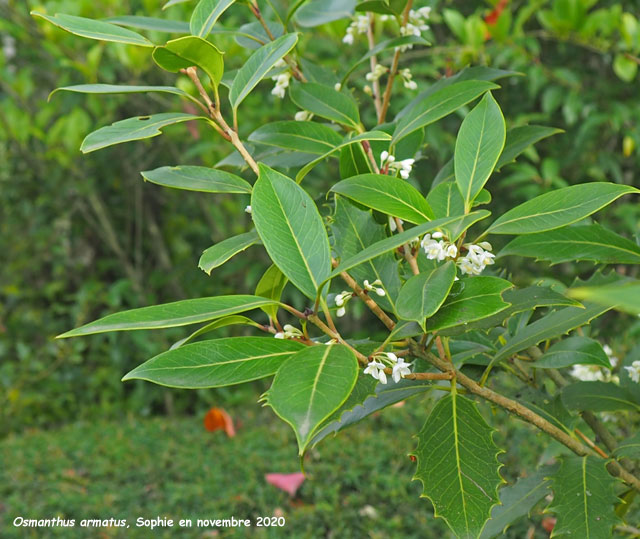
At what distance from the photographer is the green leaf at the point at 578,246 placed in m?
1.00

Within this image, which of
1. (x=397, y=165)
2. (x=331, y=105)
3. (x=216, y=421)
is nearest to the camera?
(x=397, y=165)

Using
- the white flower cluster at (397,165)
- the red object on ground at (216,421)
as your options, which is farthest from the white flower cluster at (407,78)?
the red object on ground at (216,421)

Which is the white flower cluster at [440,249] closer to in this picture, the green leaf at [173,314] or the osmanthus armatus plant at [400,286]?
the osmanthus armatus plant at [400,286]

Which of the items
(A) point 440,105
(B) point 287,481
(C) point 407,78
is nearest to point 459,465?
(A) point 440,105

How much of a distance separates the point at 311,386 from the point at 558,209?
15.1 inches

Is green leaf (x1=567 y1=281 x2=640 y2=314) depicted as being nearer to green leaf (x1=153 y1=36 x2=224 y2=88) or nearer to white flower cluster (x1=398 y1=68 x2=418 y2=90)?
green leaf (x1=153 y1=36 x2=224 y2=88)

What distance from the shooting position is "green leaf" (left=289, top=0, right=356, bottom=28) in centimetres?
143

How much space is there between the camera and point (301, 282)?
851 millimetres

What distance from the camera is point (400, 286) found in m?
1.00

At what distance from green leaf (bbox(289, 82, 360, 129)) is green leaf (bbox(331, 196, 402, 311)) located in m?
0.20

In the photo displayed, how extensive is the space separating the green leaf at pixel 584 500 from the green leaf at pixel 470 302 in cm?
43

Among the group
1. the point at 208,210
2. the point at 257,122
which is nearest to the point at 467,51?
the point at 257,122

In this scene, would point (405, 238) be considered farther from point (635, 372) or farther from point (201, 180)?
point (635, 372)

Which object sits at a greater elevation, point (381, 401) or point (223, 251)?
point (223, 251)
